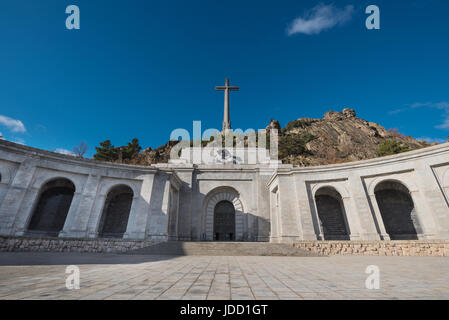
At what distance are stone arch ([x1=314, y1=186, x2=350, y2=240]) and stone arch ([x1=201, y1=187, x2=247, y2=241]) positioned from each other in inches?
278

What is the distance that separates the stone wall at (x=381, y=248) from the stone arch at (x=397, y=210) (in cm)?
524

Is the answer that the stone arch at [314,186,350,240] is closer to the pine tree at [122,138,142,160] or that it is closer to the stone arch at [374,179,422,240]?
the stone arch at [374,179,422,240]

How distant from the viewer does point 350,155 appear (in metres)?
50.3

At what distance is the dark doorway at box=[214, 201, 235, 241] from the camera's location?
20000mm

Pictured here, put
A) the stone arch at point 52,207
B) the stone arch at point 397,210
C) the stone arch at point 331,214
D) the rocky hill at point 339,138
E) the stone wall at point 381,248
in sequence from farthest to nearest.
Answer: the rocky hill at point 339,138 → the stone arch at point 331,214 → the stone arch at point 397,210 → the stone arch at point 52,207 → the stone wall at point 381,248

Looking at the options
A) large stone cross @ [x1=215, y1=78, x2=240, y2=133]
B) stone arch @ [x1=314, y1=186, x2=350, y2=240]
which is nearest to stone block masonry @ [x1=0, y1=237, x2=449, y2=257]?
stone arch @ [x1=314, y1=186, x2=350, y2=240]

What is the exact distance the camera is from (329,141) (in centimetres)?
5759

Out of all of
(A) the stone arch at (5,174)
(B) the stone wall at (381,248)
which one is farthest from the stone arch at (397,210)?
(A) the stone arch at (5,174)

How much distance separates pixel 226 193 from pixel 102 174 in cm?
1123

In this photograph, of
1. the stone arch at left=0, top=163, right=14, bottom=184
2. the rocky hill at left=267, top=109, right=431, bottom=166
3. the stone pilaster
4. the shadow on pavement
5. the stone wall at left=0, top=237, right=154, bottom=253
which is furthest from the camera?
the rocky hill at left=267, top=109, right=431, bottom=166

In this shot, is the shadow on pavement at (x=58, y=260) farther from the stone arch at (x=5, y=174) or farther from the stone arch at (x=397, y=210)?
the stone arch at (x=397, y=210)

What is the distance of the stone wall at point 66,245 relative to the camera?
11.7m

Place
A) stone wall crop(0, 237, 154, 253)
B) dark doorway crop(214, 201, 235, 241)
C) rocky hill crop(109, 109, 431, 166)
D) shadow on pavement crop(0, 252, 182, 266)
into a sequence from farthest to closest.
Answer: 1. rocky hill crop(109, 109, 431, 166)
2. dark doorway crop(214, 201, 235, 241)
3. stone wall crop(0, 237, 154, 253)
4. shadow on pavement crop(0, 252, 182, 266)

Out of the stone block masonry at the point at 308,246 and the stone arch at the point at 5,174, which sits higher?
the stone arch at the point at 5,174
